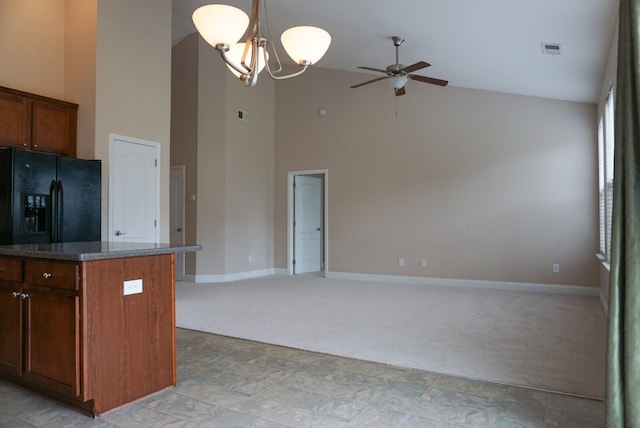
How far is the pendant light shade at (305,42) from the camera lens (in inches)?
116

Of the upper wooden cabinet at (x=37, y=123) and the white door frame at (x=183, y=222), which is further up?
the upper wooden cabinet at (x=37, y=123)

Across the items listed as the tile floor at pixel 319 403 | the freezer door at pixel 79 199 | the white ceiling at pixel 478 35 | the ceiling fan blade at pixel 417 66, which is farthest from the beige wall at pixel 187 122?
the tile floor at pixel 319 403

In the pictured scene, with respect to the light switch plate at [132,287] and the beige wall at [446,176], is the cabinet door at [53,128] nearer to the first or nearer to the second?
the light switch plate at [132,287]

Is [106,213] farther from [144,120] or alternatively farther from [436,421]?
[436,421]

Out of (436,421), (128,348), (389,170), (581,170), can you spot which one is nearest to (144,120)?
(128,348)

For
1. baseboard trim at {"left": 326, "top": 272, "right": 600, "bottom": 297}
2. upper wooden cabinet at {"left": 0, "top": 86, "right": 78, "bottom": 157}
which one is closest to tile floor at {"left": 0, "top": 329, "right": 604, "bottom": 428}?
upper wooden cabinet at {"left": 0, "top": 86, "right": 78, "bottom": 157}

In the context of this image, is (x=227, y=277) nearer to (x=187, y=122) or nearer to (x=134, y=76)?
(x=187, y=122)

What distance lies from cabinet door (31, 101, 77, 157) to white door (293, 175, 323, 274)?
4238mm

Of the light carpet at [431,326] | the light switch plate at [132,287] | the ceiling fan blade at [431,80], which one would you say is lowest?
the light carpet at [431,326]

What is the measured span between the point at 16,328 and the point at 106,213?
222 cm

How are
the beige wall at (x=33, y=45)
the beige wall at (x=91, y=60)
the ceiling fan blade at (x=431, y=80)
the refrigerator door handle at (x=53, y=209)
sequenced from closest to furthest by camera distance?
the refrigerator door handle at (x=53, y=209) < the beige wall at (x=33, y=45) < the beige wall at (x=91, y=60) < the ceiling fan blade at (x=431, y=80)

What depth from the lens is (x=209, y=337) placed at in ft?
12.5

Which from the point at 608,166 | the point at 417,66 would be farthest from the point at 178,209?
the point at 608,166

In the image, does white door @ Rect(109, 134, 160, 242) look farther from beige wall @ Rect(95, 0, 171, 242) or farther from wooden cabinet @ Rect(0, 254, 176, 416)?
wooden cabinet @ Rect(0, 254, 176, 416)
